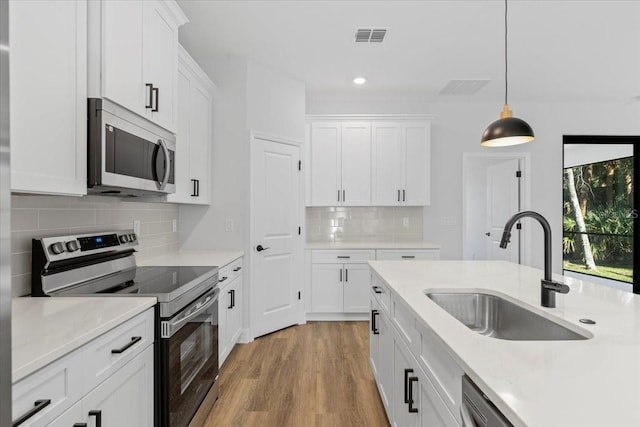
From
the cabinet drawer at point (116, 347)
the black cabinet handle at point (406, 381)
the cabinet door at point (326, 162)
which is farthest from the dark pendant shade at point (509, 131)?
the cabinet door at point (326, 162)

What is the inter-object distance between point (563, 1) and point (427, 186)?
2.31 m

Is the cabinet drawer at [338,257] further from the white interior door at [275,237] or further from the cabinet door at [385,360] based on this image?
the cabinet door at [385,360]

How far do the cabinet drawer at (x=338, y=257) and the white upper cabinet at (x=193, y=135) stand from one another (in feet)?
4.68

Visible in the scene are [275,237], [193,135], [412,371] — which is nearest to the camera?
[412,371]

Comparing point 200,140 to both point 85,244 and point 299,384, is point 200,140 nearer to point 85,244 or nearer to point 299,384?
point 85,244

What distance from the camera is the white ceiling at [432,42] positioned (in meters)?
2.79

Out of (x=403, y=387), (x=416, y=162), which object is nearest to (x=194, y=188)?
(x=403, y=387)

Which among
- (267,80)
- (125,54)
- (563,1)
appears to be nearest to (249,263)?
(267,80)

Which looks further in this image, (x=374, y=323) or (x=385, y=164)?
(x=385, y=164)

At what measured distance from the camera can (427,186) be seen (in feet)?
15.1

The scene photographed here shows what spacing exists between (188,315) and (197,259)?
44.9 inches

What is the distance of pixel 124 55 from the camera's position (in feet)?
5.87

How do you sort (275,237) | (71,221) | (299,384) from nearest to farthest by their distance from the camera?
1. (71,221)
2. (299,384)
3. (275,237)

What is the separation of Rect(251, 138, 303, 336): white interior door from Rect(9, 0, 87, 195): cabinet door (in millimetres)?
2149
